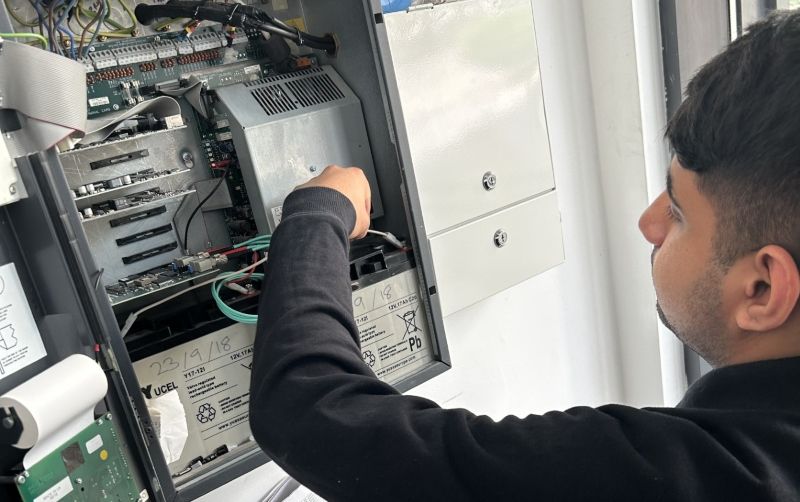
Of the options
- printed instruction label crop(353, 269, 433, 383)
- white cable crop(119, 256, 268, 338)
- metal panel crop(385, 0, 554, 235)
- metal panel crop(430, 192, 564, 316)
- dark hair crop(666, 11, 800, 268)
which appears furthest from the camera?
metal panel crop(430, 192, 564, 316)

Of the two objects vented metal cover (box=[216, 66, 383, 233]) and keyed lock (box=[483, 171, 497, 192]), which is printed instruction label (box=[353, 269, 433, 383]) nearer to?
vented metal cover (box=[216, 66, 383, 233])

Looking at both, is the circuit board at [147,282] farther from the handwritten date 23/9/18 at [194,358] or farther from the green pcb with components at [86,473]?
the green pcb with components at [86,473]

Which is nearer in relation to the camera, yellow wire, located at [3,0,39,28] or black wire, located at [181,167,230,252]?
yellow wire, located at [3,0,39,28]

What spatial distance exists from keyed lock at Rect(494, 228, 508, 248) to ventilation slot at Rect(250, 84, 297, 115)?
54 cm

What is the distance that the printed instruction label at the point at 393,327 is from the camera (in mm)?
1115

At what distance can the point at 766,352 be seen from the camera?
680 millimetres

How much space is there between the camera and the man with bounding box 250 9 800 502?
1.99 feet

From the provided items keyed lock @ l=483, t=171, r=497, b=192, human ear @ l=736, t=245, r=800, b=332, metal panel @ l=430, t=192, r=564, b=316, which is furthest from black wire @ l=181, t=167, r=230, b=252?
human ear @ l=736, t=245, r=800, b=332

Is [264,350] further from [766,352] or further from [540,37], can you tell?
[540,37]

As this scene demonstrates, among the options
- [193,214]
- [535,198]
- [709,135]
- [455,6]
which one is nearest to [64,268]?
[193,214]

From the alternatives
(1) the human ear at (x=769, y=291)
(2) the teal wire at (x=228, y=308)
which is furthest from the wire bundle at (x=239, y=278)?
(1) the human ear at (x=769, y=291)

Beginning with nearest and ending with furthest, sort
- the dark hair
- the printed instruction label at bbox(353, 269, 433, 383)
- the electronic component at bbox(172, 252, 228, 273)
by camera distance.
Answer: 1. the dark hair
2. the electronic component at bbox(172, 252, 228, 273)
3. the printed instruction label at bbox(353, 269, 433, 383)

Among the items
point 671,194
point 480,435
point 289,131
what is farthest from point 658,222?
point 289,131

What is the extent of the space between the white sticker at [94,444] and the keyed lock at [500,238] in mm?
897
